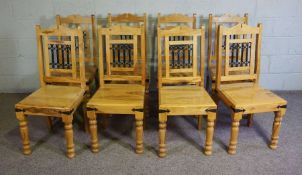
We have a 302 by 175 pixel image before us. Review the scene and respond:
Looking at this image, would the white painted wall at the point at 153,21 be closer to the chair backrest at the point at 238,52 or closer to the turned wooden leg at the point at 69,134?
the chair backrest at the point at 238,52

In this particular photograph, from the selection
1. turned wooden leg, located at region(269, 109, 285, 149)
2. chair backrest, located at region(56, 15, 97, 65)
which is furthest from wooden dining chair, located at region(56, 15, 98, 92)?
turned wooden leg, located at region(269, 109, 285, 149)

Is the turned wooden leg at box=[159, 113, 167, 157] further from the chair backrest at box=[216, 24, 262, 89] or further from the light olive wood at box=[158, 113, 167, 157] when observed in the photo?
the chair backrest at box=[216, 24, 262, 89]

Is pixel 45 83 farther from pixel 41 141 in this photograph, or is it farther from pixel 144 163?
pixel 144 163

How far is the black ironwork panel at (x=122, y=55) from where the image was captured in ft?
9.32

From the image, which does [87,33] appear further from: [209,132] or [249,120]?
[249,120]

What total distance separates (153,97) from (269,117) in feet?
4.15

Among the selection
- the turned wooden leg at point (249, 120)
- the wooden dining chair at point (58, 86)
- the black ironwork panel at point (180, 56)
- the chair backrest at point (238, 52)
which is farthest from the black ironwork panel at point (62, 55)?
the turned wooden leg at point (249, 120)

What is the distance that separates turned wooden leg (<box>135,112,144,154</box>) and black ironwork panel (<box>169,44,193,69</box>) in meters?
0.69

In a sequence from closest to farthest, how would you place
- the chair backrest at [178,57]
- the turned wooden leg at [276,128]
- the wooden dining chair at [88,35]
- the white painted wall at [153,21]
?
1. the turned wooden leg at [276,128]
2. the chair backrest at [178,57]
3. the wooden dining chair at [88,35]
4. the white painted wall at [153,21]

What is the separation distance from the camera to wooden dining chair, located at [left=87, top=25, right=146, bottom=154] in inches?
93.5

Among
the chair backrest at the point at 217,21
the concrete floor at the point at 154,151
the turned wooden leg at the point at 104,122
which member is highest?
the chair backrest at the point at 217,21

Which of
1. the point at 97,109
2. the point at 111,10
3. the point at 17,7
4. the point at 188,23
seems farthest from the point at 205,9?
the point at 17,7

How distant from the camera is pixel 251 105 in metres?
2.36

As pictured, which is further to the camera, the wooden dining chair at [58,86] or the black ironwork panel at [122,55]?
the black ironwork panel at [122,55]
